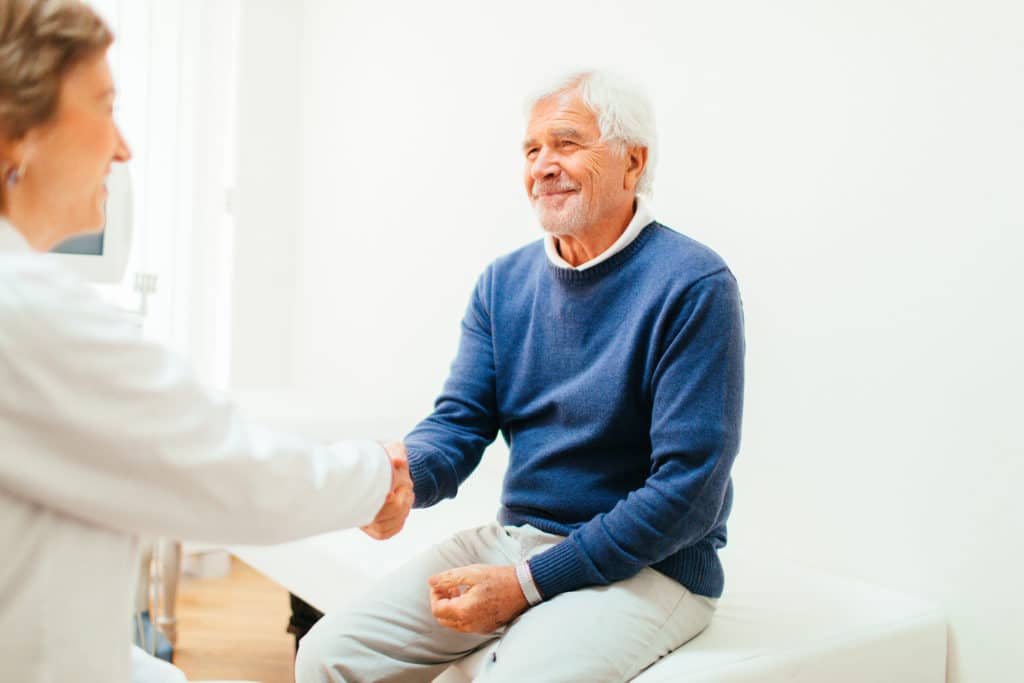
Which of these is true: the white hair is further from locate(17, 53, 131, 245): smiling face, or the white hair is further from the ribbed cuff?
locate(17, 53, 131, 245): smiling face

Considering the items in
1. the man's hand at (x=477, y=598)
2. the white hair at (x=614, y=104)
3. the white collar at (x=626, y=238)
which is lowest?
the man's hand at (x=477, y=598)

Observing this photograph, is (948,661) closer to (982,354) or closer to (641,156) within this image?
(982,354)

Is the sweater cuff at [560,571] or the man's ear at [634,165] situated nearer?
the sweater cuff at [560,571]

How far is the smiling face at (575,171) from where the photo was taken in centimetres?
166

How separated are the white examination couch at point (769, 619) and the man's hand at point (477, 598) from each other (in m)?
0.12

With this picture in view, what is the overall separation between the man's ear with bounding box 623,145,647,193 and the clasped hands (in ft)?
2.13

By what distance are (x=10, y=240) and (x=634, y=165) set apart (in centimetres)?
113

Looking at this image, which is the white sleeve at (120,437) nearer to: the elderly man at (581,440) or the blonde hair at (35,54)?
the blonde hair at (35,54)

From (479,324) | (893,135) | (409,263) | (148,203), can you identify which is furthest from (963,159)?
(148,203)

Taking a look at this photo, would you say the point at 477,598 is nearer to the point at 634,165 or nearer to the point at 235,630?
the point at 634,165

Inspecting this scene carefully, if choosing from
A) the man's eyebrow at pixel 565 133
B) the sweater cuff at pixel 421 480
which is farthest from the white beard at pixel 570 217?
the sweater cuff at pixel 421 480

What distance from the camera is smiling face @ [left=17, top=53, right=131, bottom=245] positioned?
867mm

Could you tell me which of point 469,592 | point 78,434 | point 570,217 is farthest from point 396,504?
point 78,434

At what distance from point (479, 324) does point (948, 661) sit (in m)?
1.12
